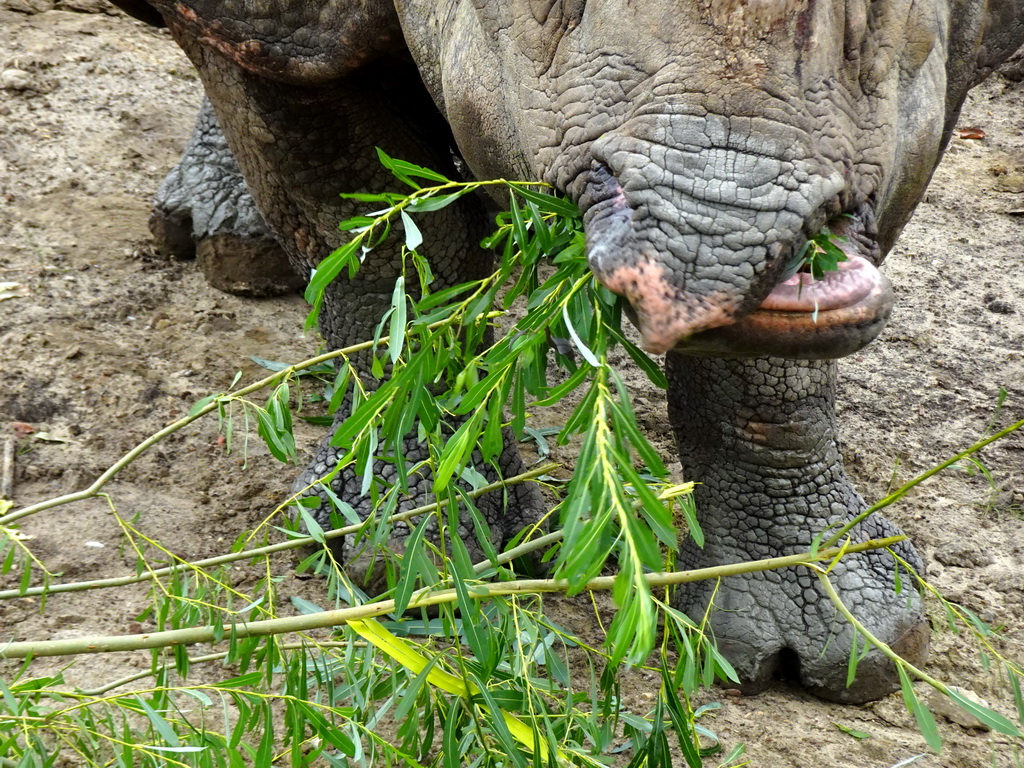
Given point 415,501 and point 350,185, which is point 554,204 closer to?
point 350,185

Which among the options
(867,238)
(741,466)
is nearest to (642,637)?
(867,238)

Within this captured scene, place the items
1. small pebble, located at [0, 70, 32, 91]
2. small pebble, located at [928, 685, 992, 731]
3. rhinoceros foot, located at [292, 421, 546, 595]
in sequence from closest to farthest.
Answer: small pebble, located at [928, 685, 992, 731] < rhinoceros foot, located at [292, 421, 546, 595] < small pebble, located at [0, 70, 32, 91]

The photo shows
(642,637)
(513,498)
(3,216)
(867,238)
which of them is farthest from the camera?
(3,216)

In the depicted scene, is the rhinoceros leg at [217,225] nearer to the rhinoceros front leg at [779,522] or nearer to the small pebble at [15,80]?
the small pebble at [15,80]

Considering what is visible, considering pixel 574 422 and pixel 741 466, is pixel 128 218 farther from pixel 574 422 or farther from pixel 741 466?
pixel 574 422

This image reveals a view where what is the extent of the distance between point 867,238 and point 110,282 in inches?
99.7

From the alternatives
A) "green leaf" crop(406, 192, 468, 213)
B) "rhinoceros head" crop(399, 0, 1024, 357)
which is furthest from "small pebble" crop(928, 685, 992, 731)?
"green leaf" crop(406, 192, 468, 213)

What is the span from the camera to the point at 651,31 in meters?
1.51

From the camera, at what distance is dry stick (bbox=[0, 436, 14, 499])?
272cm

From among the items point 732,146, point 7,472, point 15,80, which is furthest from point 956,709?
point 15,80

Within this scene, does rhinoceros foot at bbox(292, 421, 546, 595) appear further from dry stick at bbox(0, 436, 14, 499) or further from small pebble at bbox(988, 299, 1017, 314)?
small pebble at bbox(988, 299, 1017, 314)

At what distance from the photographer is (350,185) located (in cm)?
253

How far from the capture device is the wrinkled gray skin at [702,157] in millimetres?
1456

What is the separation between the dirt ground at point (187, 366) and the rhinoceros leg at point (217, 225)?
0.20 ft
